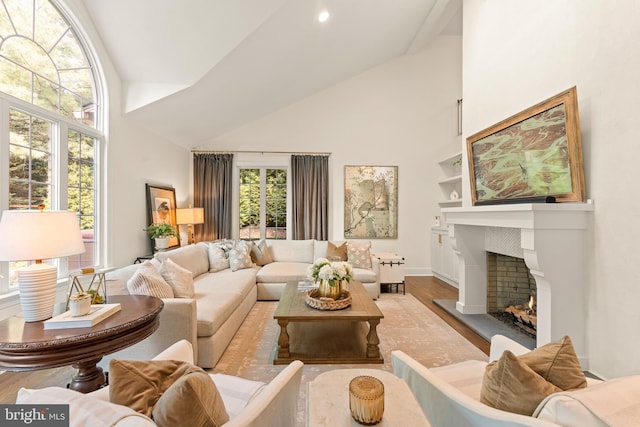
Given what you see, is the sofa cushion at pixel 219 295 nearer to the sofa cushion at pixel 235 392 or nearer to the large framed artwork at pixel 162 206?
the sofa cushion at pixel 235 392

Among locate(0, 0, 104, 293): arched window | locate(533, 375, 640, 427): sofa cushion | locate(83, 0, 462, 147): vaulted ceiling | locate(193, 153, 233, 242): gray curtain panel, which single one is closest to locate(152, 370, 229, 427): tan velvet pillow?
locate(533, 375, 640, 427): sofa cushion

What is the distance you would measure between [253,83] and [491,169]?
3.31 meters

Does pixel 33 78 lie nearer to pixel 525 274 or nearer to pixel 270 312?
pixel 270 312

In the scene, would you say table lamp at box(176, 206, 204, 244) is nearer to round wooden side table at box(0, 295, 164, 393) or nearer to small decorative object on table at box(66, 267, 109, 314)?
small decorative object on table at box(66, 267, 109, 314)

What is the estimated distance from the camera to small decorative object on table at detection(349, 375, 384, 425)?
960mm

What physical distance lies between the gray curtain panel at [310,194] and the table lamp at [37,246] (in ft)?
13.3

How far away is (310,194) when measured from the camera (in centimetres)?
559

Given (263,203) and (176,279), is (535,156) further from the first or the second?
(263,203)

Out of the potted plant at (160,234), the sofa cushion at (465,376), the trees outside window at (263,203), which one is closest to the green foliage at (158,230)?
the potted plant at (160,234)

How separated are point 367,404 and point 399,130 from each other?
5.46m

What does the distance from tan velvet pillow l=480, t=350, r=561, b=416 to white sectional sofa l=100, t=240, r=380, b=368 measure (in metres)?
1.99

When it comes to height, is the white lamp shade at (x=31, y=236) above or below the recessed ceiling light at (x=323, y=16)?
below

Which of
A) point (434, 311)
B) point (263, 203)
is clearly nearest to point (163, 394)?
point (434, 311)

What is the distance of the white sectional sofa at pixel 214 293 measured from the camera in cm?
217
